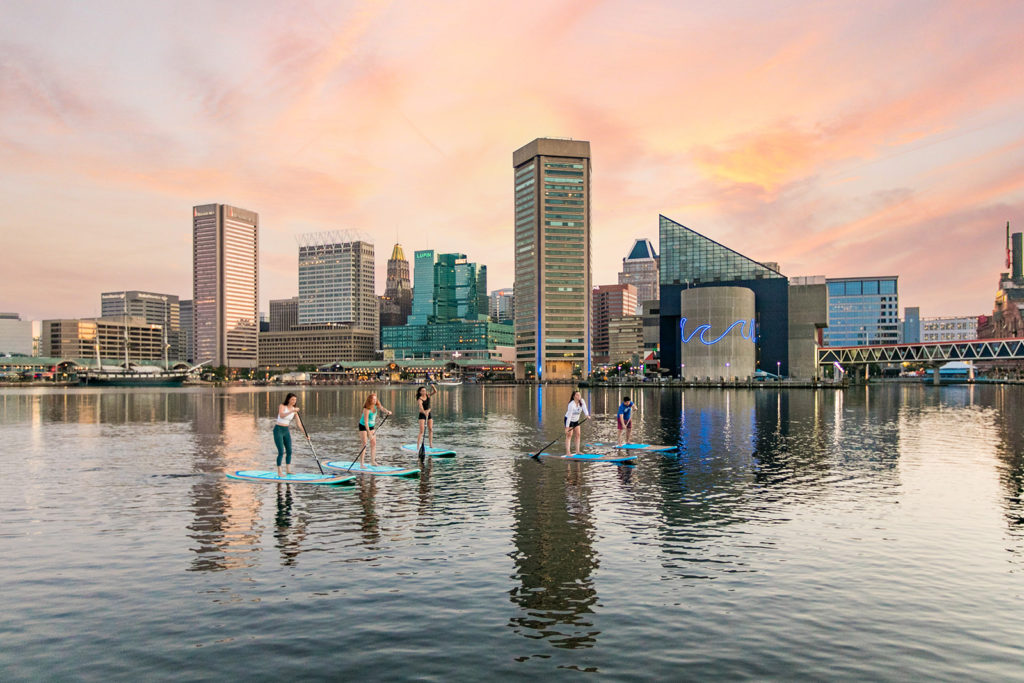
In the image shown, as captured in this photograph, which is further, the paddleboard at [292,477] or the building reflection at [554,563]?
the paddleboard at [292,477]

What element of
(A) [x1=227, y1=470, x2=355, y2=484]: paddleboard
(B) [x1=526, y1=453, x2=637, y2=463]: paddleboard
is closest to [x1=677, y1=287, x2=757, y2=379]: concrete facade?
(B) [x1=526, y1=453, x2=637, y2=463]: paddleboard

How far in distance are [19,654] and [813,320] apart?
689ft

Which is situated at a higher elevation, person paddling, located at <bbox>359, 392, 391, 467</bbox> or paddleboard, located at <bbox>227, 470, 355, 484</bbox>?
person paddling, located at <bbox>359, 392, 391, 467</bbox>

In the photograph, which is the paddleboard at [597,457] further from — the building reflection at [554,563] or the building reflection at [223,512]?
the building reflection at [223,512]

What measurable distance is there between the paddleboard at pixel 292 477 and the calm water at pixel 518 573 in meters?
0.82

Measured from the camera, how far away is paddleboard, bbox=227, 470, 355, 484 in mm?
26359

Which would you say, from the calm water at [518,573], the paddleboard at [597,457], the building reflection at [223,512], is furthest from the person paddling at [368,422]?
the paddleboard at [597,457]

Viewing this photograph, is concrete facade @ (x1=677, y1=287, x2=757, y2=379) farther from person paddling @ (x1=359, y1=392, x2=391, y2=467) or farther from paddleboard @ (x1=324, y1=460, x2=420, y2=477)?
paddleboard @ (x1=324, y1=460, x2=420, y2=477)

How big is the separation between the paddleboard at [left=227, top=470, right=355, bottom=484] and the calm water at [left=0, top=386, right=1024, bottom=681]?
0.82 meters

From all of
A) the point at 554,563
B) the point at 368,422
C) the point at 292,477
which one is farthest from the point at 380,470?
the point at 554,563

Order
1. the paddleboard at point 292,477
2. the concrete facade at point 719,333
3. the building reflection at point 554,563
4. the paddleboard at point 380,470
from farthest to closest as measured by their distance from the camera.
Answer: the concrete facade at point 719,333 → the paddleboard at point 380,470 → the paddleboard at point 292,477 → the building reflection at point 554,563

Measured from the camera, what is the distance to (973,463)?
1293 inches

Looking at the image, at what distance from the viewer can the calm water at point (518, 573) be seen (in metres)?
10.9

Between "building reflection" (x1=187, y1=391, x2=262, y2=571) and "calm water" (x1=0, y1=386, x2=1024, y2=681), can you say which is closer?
"calm water" (x1=0, y1=386, x2=1024, y2=681)
